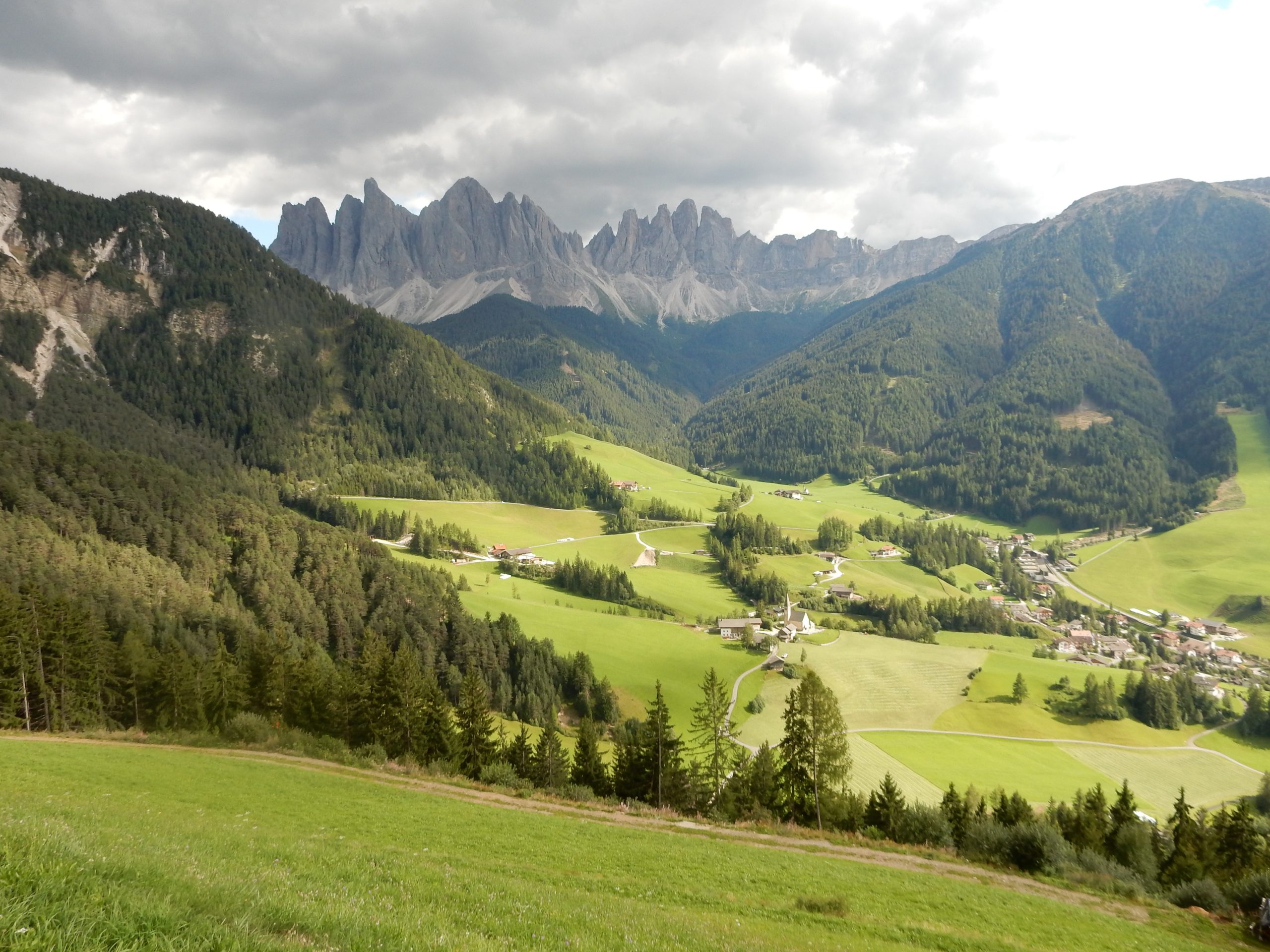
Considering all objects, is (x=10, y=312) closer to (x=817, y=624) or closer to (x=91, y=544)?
(x=91, y=544)

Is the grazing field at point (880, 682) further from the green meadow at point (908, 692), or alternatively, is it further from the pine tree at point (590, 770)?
the pine tree at point (590, 770)

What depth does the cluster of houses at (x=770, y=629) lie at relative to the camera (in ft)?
333

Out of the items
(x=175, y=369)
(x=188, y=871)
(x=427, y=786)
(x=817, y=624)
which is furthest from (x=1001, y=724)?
(x=175, y=369)

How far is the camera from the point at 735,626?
344 feet

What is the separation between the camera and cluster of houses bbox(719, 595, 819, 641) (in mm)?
101625

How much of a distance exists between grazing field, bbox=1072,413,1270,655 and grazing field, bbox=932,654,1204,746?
65.0 meters

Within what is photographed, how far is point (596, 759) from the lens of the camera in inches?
1758

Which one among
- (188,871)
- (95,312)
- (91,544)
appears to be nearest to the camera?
(188,871)

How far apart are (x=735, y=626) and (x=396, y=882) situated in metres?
94.9

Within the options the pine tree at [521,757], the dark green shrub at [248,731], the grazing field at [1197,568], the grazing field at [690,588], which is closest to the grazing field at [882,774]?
the pine tree at [521,757]

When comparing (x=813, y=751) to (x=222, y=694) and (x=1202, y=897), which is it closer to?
(x=1202, y=897)

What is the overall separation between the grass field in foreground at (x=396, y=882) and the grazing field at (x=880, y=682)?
162 feet

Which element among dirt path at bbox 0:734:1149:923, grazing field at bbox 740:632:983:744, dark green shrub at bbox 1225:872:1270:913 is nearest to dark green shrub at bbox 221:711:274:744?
dirt path at bbox 0:734:1149:923

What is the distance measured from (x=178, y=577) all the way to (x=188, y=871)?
9113 centimetres
